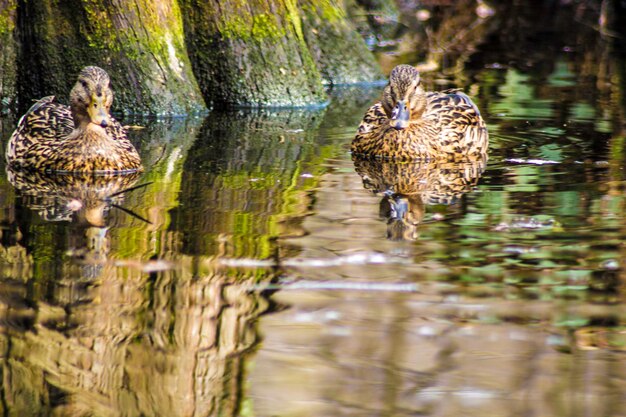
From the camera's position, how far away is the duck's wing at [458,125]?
34.0ft

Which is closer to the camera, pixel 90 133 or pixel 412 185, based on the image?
pixel 412 185

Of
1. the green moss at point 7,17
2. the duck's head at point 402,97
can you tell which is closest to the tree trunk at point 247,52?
the green moss at point 7,17

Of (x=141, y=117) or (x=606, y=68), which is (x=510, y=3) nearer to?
(x=606, y=68)

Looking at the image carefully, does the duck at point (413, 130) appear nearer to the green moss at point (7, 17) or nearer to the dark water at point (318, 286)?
the dark water at point (318, 286)

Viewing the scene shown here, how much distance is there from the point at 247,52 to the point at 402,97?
10.5 ft

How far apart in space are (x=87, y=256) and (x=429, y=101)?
16.3 feet

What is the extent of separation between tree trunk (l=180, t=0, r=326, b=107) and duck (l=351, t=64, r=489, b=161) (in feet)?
8.69

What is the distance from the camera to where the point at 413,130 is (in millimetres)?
10328

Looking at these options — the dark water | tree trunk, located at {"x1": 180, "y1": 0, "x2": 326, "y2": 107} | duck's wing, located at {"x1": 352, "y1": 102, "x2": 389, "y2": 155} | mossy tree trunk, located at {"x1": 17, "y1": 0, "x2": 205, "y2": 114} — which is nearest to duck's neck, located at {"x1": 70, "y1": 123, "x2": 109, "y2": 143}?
the dark water

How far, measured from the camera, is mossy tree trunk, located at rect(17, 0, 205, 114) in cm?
1213

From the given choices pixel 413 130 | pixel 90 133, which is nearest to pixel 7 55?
pixel 90 133

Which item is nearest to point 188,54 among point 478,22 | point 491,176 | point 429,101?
point 429,101

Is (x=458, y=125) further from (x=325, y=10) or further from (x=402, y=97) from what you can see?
(x=325, y=10)

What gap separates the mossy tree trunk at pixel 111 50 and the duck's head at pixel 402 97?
113 inches
